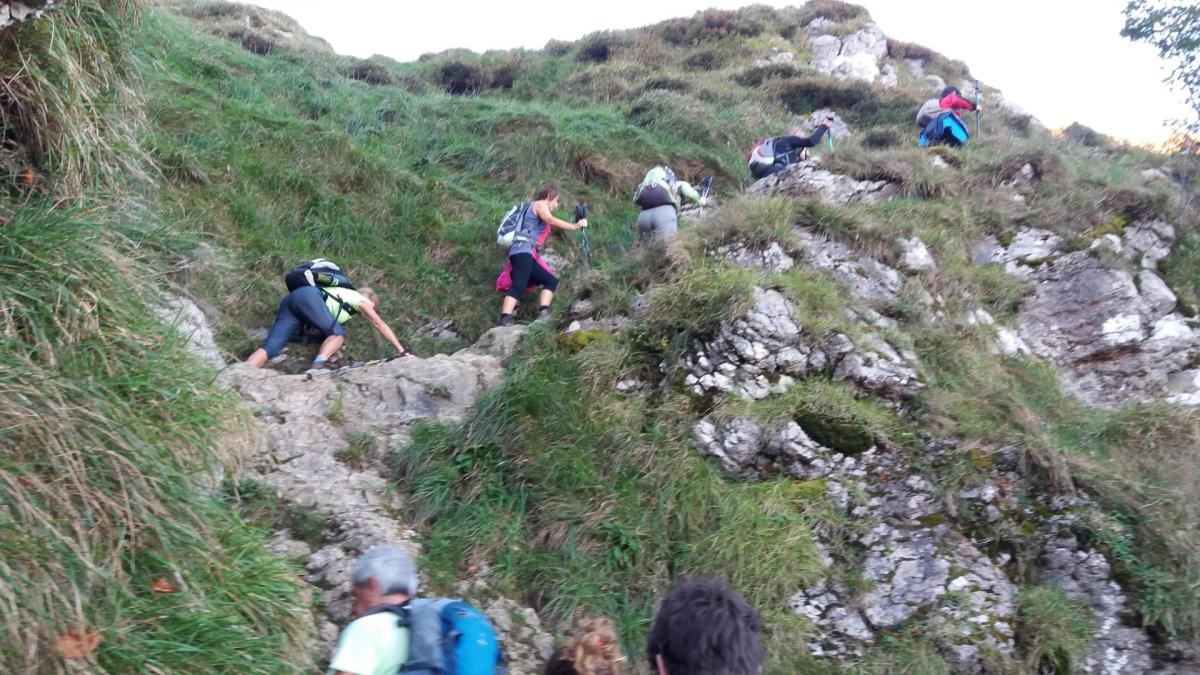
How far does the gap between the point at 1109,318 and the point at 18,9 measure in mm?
8262

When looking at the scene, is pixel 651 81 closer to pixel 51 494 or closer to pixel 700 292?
pixel 700 292

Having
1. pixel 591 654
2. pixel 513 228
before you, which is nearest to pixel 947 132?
pixel 513 228

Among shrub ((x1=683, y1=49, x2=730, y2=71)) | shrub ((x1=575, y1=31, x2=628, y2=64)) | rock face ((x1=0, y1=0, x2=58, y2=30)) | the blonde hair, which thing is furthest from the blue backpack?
shrub ((x1=575, y1=31, x2=628, y2=64))

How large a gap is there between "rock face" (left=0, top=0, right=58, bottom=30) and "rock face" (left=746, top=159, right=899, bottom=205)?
688 cm

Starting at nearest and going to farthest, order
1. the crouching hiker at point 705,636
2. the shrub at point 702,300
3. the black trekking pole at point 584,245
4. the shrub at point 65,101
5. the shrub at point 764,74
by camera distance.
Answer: the crouching hiker at point 705,636
the shrub at point 65,101
the shrub at point 702,300
the black trekking pole at point 584,245
the shrub at point 764,74

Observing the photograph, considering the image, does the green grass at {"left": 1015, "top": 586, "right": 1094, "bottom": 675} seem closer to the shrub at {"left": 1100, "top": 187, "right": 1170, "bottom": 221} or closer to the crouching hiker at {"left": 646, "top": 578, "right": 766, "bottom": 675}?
the crouching hiker at {"left": 646, "top": 578, "right": 766, "bottom": 675}

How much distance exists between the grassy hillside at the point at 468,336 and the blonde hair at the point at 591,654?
1.47 metres

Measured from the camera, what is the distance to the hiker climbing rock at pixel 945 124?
37.2 feet

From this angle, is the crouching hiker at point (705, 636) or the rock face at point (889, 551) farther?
the rock face at point (889, 551)

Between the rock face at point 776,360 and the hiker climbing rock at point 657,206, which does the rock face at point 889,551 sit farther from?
the hiker climbing rock at point 657,206

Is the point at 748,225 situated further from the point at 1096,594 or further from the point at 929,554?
the point at 1096,594

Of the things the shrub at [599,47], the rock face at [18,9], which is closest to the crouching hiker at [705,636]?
the rock face at [18,9]

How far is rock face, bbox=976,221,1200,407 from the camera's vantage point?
7.62m

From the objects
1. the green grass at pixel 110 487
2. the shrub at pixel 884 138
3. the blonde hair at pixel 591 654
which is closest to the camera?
the blonde hair at pixel 591 654
